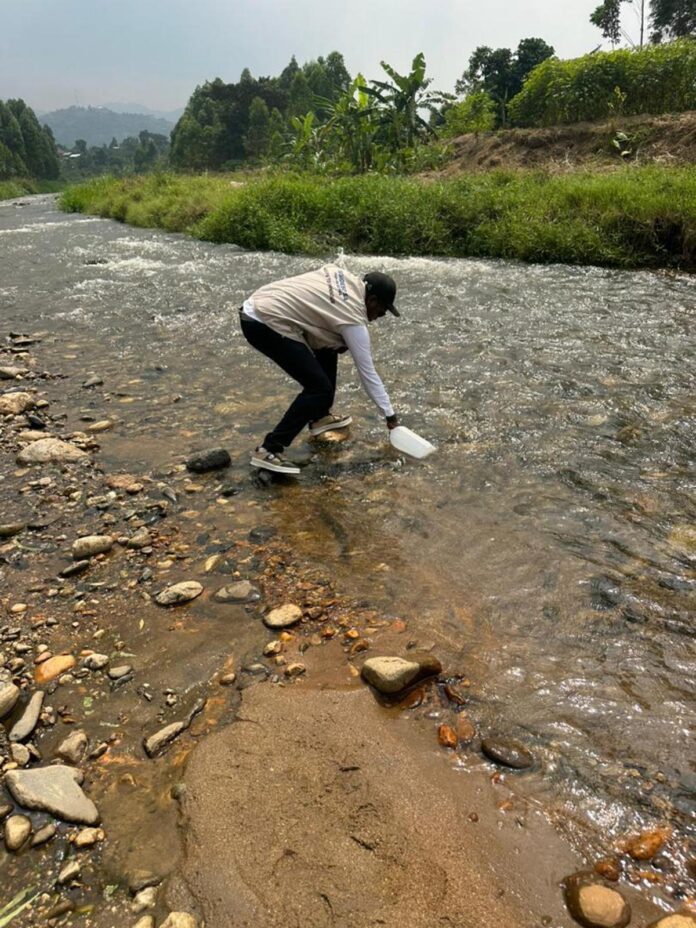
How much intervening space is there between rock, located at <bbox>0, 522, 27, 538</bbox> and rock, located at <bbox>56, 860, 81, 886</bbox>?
2495mm

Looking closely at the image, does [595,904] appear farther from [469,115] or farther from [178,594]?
[469,115]

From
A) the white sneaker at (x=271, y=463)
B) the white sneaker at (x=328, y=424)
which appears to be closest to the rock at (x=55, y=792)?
the white sneaker at (x=271, y=463)

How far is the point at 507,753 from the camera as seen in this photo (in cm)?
236

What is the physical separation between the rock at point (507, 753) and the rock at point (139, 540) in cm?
241

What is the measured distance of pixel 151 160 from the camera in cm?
12238

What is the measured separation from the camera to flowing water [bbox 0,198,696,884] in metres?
2.56

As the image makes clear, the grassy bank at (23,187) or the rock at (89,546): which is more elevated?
the grassy bank at (23,187)

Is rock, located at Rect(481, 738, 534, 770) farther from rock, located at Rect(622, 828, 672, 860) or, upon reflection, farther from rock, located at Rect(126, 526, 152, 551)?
rock, located at Rect(126, 526, 152, 551)

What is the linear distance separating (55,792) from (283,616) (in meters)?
1.28

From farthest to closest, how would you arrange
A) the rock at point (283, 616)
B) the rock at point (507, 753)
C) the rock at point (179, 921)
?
the rock at point (283, 616) → the rock at point (507, 753) → the rock at point (179, 921)

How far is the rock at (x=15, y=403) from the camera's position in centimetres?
585

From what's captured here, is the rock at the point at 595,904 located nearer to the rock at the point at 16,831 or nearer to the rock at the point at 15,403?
the rock at the point at 16,831

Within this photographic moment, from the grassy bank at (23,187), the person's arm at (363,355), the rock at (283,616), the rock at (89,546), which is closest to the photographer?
the rock at (283,616)

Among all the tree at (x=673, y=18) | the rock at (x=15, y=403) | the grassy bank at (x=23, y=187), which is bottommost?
the rock at (x=15, y=403)
